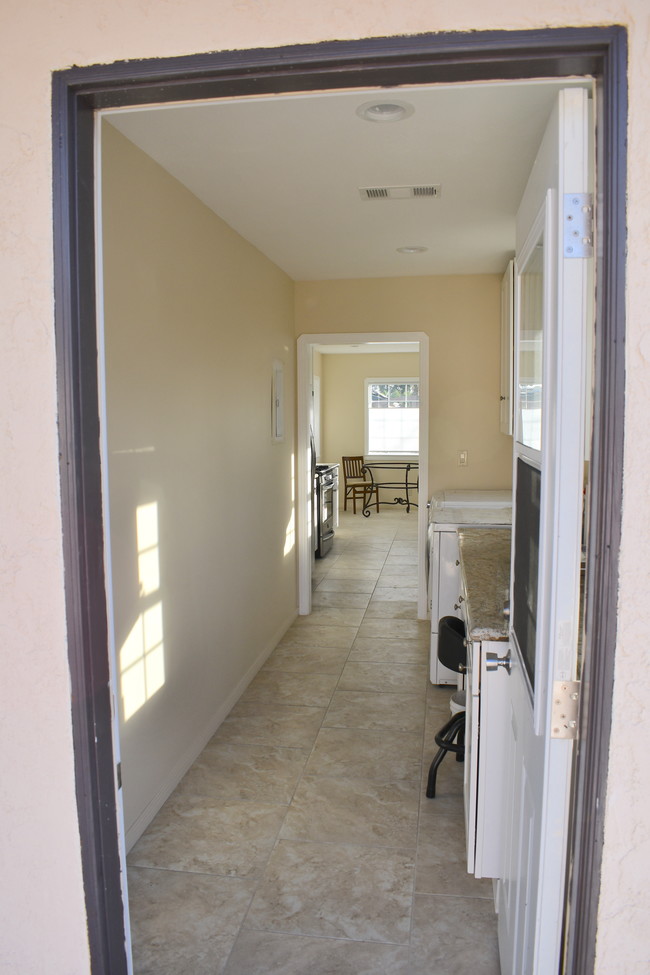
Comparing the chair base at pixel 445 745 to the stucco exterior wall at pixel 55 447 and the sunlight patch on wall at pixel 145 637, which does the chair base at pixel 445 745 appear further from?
the stucco exterior wall at pixel 55 447

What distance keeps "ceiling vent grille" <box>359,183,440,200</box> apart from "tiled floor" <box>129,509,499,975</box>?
99.7 inches

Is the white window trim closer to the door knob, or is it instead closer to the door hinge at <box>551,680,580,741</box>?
the door knob

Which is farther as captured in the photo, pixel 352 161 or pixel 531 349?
pixel 352 161

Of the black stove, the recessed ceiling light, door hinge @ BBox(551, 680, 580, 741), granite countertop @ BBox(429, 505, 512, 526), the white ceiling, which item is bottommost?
the black stove

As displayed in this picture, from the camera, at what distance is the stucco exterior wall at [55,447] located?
42.9 inches

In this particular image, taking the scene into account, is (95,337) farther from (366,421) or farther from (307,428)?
(366,421)


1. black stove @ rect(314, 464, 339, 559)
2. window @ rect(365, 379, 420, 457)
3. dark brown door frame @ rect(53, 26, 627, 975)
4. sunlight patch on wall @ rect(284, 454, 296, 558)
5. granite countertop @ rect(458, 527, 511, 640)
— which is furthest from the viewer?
window @ rect(365, 379, 420, 457)

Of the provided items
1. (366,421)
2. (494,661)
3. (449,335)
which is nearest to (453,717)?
(494,661)

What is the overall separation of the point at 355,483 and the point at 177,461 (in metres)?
8.50

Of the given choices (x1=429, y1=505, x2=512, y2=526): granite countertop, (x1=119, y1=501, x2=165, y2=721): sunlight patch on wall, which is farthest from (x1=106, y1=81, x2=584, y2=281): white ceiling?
(x1=429, y1=505, x2=512, y2=526): granite countertop

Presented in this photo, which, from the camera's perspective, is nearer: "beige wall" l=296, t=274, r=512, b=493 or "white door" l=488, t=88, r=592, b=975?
"white door" l=488, t=88, r=592, b=975

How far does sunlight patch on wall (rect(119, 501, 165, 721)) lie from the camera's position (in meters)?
2.58

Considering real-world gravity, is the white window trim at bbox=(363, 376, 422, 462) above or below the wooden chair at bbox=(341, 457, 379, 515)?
above

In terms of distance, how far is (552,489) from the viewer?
3.93 ft
